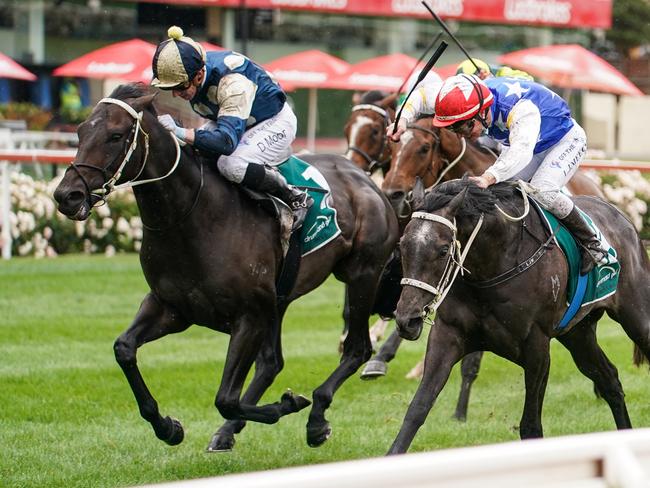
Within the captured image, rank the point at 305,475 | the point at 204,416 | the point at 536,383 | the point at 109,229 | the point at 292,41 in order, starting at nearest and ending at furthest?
the point at 305,475, the point at 536,383, the point at 204,416, the point at 109,229, the point at 292,41

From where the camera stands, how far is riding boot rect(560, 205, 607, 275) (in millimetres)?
5664

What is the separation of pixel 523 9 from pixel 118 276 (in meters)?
22.4

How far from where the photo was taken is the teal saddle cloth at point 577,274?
563 cm

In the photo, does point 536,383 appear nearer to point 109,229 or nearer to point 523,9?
point 109,229

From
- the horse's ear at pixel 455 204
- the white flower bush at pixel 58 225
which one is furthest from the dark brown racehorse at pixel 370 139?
the white flower bush at pixel 58 225

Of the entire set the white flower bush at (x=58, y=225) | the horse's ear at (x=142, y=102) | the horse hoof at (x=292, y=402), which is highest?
the horse's ear at (x=142, y=102)

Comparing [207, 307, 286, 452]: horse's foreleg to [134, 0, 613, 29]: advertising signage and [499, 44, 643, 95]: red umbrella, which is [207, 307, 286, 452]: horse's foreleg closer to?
[499, 44, 643, 95]: red umbrella

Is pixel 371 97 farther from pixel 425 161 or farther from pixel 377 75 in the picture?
pixel 377 75

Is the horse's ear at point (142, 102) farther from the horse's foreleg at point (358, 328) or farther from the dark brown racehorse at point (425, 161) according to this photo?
the dark brown racehorse at point (425, 161)

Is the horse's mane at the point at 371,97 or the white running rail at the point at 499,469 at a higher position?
the white running rail at the point at 499,469

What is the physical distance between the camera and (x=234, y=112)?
5.73 metres

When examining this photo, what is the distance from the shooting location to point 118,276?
12.7m

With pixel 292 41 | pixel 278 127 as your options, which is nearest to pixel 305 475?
pixel 278 127

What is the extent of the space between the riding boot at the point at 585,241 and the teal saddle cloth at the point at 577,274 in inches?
0.9
